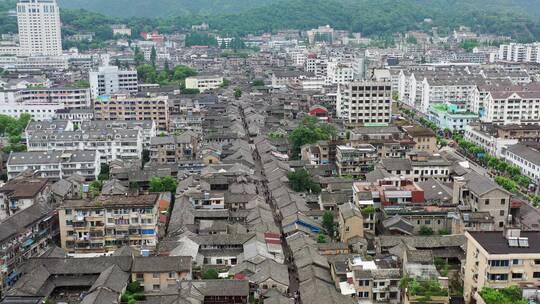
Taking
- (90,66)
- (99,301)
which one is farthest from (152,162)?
(90,66)

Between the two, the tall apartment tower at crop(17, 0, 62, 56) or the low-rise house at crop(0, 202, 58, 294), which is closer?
the low-rise house at crop(0, 202, 58, 294)

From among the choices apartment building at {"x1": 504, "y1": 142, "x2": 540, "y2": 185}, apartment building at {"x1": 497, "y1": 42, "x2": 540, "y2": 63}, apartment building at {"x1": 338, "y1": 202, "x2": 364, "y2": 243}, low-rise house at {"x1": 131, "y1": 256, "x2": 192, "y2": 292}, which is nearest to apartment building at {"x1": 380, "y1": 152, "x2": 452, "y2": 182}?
apartment building at {"x1": 504, "y1": 142, "x2": 540, "y2": 185}

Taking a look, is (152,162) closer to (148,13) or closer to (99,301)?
(99,301)

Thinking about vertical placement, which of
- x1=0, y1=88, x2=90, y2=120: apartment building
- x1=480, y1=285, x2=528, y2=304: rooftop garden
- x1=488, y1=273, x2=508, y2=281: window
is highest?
x1=0, y1=88, x2=90, y2=120: apartment building

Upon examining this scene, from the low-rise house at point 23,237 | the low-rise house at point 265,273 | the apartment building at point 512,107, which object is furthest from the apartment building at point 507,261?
the apartment building at point 512,107

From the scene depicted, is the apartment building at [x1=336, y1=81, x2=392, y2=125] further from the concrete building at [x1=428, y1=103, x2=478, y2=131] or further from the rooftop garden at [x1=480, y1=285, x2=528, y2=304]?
the rooftop garden at [x1=480, y1=285, x2=528, y2=304]

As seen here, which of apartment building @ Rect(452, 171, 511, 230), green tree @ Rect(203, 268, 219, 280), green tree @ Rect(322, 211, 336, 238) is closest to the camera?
green tree @ Rect(203, 268, 219, 280)

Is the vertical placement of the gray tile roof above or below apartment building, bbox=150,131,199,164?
below
